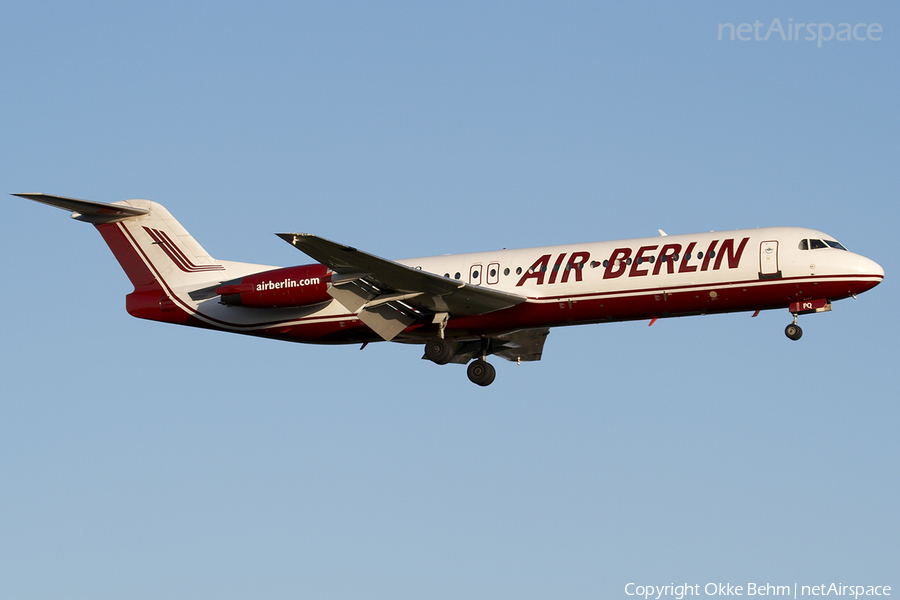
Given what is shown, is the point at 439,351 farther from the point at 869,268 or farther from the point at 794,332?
the point at 869,268

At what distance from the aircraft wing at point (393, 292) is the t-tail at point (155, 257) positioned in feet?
16.6

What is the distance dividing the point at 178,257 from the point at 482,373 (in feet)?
32.2

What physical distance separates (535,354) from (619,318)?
5495mm

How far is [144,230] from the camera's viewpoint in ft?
115

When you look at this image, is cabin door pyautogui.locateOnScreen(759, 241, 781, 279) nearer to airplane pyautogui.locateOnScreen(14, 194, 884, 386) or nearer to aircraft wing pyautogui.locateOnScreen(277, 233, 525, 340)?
airplane pyautogui.locateOnScreen(14, 194, 884, 386)

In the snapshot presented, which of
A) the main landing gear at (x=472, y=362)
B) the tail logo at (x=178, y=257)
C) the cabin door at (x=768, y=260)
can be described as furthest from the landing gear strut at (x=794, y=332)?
the tail logo at (x=178, y=257)

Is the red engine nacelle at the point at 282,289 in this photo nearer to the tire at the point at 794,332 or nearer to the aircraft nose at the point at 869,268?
the tire at the point at 794,332

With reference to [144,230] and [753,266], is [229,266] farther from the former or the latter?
[753,266]

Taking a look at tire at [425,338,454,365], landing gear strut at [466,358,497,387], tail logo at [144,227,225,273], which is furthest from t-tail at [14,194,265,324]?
landing gear strut at [466,358,497,387]

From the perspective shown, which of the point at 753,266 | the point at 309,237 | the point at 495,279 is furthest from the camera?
the point at 495,279

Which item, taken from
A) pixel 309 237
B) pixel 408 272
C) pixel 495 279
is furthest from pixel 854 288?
pixel 309 237

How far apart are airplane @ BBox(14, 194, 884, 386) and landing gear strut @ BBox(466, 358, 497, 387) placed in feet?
0.10

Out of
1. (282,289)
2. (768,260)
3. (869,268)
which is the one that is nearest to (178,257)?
(282,289)

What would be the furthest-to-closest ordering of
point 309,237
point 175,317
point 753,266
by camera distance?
point 175,317
point 753,266
point 309,237
